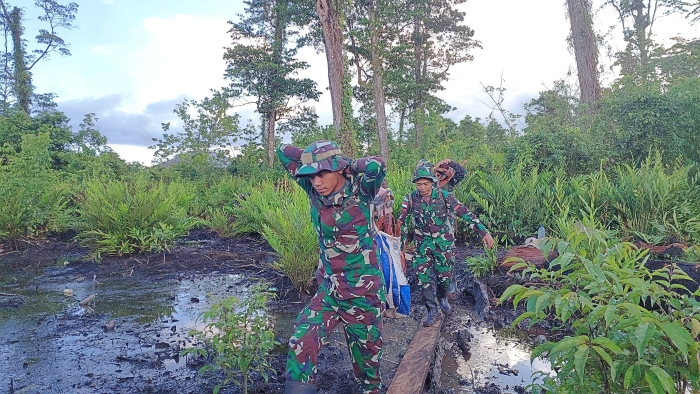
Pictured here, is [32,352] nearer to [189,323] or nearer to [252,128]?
[189,323]

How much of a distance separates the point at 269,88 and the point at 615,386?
2391cm

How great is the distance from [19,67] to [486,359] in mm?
31112

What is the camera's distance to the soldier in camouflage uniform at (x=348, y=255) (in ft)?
9.25

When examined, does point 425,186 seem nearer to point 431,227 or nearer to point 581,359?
point 431,227

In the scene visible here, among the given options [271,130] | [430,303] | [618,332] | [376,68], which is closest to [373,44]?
[376,68]

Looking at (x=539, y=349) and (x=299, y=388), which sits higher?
(x=539, y=349)

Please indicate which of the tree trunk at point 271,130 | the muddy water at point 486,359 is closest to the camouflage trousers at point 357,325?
the muddy water at point 486,359

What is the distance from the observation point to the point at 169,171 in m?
18.6

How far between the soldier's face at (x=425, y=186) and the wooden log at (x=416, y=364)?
1463 mm

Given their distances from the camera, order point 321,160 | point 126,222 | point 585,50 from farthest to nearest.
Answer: point 585,50, point 126,222, point 321,160

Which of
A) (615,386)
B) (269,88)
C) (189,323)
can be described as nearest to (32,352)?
(189,323)

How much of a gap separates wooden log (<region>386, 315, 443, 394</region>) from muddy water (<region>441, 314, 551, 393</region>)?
0.70 feet

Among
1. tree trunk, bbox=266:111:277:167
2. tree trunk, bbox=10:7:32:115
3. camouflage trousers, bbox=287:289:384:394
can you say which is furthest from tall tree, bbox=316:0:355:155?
tree trunk, bbox=10:7:32:115

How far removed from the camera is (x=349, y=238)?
9.58 ft
